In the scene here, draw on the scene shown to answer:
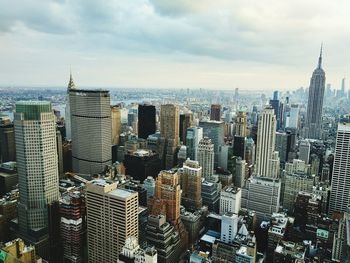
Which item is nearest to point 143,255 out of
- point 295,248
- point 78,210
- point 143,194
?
point 78,210

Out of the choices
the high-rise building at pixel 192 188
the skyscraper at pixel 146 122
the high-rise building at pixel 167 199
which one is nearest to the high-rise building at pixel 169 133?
the skyscraper at pixel 146 122

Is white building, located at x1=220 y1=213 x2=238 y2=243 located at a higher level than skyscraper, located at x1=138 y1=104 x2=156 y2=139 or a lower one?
lower

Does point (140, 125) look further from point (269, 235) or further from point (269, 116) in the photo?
point (269, 235)

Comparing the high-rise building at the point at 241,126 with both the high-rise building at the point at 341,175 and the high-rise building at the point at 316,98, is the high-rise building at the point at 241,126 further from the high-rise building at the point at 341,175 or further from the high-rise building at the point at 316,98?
the high-rise building at the point at 341,175

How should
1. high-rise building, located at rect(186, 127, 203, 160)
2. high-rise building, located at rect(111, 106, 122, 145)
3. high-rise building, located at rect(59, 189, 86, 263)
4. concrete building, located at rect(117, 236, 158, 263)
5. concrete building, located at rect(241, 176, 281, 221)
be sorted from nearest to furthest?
concrete building, located at rect(117, 236, 158, 263), high-rise building, located at rect(59, 189, 86, 263), concrete building, located at rect(241, 176, 281, 221), high-rise building, located at rect(186, 127, 203, 160), high-rise building, located at rect(111, 106, 122, 145)

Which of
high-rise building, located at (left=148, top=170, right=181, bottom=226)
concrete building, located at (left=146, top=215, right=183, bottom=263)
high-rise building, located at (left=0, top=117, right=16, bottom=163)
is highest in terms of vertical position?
high-rise building, located at (left=0, top=117, right=16, bottom=163)

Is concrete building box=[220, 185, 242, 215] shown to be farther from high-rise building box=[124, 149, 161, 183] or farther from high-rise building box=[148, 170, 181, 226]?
high-rise building box=[124, 149, 161, 183]

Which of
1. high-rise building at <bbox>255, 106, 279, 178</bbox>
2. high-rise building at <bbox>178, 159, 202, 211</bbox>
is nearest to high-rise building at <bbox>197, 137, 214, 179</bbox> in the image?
high-rise building at <bbox>178, 159, 202, 211</bbox>
